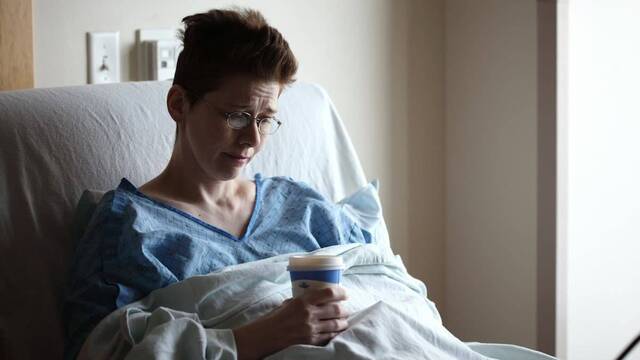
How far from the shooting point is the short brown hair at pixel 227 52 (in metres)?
1.48

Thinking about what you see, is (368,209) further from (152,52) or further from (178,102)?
(152,52)

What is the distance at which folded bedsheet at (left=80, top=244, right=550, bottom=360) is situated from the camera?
4.09 feet

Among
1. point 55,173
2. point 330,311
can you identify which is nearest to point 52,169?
point 55,173

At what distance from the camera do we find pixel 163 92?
1.73m

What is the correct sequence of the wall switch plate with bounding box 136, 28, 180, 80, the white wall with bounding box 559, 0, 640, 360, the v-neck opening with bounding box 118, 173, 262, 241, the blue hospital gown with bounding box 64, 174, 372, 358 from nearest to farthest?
the blue hospital gown with bounding box 64, 174, 372, 358 → the v-neck opening with bounding box 118, 173, 262, 241 → the wall switch plate with bounding box 136, 28, 180, 80 → the white wall with bounding box 559, 0, 640, 360

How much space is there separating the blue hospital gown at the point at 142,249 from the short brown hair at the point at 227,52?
227mm

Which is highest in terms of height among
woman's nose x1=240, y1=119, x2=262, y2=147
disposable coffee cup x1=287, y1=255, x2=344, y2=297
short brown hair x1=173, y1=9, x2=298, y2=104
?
short brown hair x1=173, y1=9, x2=298, y2=104

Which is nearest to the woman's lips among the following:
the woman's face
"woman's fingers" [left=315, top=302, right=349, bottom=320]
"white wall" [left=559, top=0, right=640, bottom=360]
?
the woman's face

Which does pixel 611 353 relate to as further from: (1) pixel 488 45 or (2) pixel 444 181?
(1) pixel 488 45

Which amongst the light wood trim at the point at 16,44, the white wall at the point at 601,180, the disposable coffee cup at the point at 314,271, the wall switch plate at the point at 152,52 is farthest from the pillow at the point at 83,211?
the white wall at the point at 601,180

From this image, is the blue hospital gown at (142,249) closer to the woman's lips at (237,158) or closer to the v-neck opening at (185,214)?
the v-neck opening at (185,214)

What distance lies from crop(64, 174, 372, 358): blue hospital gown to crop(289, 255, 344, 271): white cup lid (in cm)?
25

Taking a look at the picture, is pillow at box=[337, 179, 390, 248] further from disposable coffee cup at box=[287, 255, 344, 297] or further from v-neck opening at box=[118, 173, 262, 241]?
disposable coffee cup at box=[287, 255, 344, 297]

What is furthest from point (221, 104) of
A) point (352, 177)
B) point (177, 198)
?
point (352, 177)
